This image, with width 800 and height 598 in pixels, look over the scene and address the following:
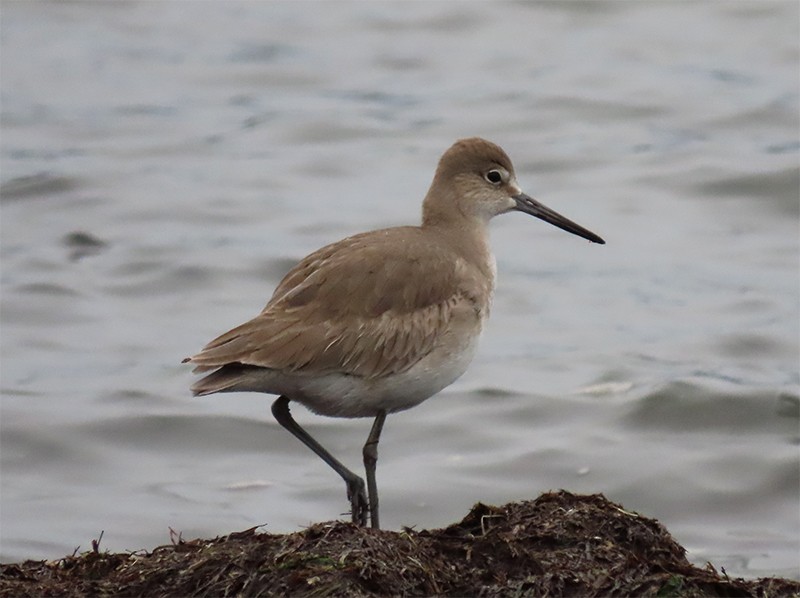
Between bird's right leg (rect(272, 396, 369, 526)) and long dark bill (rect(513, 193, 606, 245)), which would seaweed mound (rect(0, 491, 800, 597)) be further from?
long dark bill (rect(513, 193, 606, 245))

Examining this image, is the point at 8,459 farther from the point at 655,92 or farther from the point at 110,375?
the point at 655,92

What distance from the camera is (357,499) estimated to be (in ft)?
24.6

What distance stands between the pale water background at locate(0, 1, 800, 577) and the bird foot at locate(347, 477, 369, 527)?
9.21 ft

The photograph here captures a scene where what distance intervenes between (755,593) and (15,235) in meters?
10.6

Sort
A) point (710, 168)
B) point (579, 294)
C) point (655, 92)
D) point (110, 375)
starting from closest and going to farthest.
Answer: point (110, 375) → point (579, 294) → point (710, 168) → point (655, 92)

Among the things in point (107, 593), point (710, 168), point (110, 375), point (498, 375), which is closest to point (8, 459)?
point (110, 375)

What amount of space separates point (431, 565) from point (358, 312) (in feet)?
5.97

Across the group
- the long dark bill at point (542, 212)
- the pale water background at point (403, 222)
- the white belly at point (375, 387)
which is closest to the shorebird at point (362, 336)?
the white belly at point (375, 387)

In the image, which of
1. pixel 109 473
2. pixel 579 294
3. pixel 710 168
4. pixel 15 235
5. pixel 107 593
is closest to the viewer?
pixel 107 593

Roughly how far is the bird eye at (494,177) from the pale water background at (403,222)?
274cm

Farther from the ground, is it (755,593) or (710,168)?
(710,168)

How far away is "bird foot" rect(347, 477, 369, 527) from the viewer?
7461mm

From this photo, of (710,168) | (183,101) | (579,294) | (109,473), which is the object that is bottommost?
(109,473)

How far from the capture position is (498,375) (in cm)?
1294
